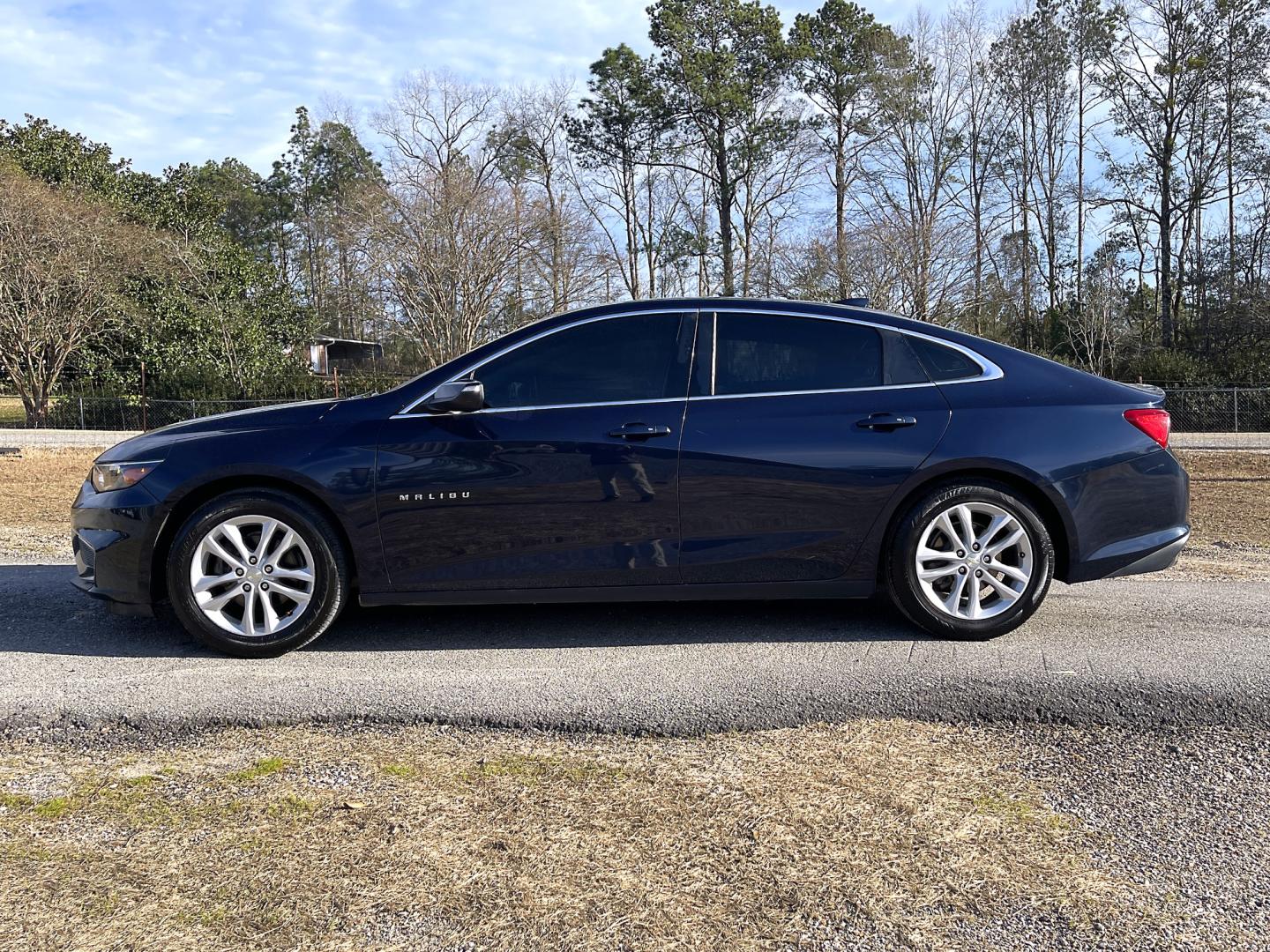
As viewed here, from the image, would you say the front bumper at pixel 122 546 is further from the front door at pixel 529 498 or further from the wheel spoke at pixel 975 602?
the wheel spoke at pixel 975 602

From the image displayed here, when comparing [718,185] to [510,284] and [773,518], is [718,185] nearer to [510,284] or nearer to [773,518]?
[510,284]

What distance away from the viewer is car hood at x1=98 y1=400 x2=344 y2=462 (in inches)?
173

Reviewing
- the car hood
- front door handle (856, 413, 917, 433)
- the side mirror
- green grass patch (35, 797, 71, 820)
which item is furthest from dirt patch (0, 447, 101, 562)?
front door handle (856, 413, 917, 433)

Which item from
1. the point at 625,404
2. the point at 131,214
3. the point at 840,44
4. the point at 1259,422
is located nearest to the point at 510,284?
the point at 131,214

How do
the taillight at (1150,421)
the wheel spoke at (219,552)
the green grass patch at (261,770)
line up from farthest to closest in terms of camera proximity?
the taillight at (1150,421)
the wheel spoke at (219,552)
the green grass patch at (261,770)

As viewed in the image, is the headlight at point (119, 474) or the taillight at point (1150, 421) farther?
the taillight at point (1150, 421)

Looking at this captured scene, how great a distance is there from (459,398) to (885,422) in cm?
192

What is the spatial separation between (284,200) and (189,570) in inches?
2401

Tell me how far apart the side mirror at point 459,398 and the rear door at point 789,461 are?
37.0 inches

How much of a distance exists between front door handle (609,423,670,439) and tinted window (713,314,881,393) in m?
0.35

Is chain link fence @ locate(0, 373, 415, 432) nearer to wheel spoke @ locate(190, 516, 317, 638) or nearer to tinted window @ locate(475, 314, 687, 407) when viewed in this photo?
wheel spoke @ locate(190, 516, 317, 638)

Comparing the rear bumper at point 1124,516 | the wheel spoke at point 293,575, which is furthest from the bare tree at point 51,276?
the rear bumper at point 1124,516

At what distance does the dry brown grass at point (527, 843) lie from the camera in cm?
218

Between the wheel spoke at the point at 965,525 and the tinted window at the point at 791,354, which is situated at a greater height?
the tinted window at the point at 791,354
